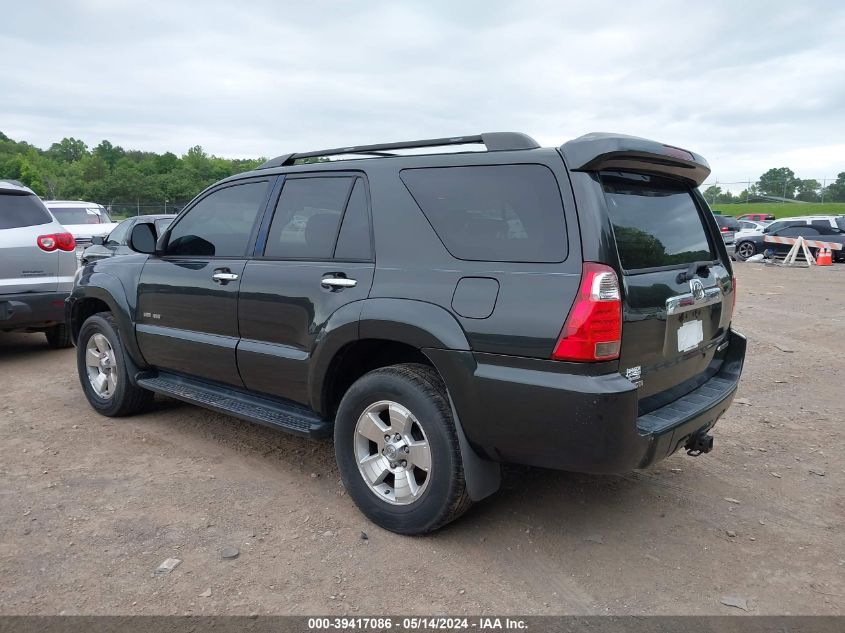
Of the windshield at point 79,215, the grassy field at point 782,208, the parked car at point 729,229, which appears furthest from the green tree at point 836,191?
the windshield at point 79,215

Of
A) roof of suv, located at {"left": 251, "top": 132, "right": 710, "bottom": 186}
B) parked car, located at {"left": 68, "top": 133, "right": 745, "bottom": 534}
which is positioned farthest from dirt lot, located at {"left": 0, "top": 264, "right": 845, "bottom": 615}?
roof of suv, located at {"left": 251, "top": 132, "right": 710, "bottom": 186}

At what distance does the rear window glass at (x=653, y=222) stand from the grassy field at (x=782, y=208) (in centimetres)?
4822

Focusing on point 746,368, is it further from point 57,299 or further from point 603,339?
point 57,299

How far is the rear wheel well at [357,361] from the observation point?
11.2 feet

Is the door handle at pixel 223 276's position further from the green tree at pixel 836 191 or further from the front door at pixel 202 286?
the green tree at pixel 836 191

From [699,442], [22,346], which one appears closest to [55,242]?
[22,346]

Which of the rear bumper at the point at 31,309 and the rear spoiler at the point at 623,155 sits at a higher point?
the rear spoiler at the point at 623,155

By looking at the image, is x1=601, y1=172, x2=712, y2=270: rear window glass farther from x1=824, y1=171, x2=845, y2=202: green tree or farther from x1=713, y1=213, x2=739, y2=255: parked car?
x1=824, y1=171, x2=845, y2=202: green tree

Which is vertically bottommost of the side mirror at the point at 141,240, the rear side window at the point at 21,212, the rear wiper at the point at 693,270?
the rear wiper at the point at 693,270

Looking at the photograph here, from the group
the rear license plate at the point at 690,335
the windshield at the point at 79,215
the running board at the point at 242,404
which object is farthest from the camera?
the windshield at the point at 79,215

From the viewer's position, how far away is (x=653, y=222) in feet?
10.7

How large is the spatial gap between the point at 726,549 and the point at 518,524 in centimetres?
98

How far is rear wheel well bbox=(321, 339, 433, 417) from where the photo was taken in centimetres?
340

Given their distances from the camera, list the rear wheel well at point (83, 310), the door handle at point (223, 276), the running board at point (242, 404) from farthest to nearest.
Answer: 1. the rear wheel well at point (83, 310)
2. the door handle at point (223, 276)
3. the running board at point (242, 404)
